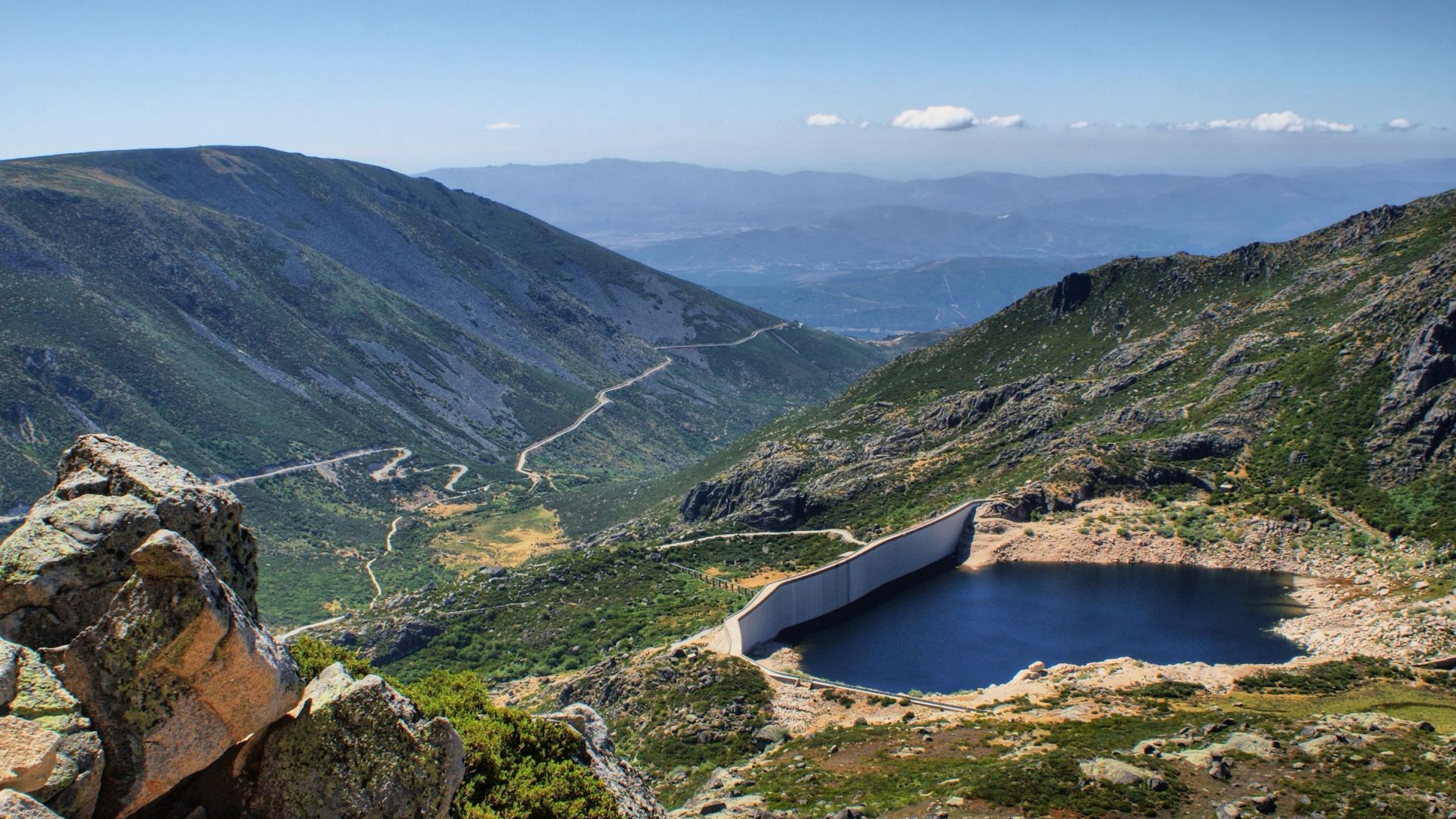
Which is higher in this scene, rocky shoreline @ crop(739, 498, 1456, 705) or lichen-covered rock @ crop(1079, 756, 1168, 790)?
lichen-covered rock @ crop(1079, 756, 1168, 790)

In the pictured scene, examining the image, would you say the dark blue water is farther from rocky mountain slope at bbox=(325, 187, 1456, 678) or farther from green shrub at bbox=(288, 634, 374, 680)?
green shrub at bbox=(288, 634, 374, 680)

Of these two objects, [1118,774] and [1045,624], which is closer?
[1118,774]

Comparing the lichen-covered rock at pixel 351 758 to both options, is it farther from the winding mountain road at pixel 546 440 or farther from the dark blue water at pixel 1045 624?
the winding mountain road at pixel 546 440

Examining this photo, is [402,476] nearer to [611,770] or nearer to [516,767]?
[611,770]

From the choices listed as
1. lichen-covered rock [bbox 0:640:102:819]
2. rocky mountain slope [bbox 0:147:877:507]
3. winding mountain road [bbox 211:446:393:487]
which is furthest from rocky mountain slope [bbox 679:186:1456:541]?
lichen-covered rock [bbox 0:640:102:819]

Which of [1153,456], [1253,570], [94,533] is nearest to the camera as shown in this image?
[94,533]

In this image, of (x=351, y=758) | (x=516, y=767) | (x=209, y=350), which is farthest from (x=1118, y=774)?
(x=209, y=350)
